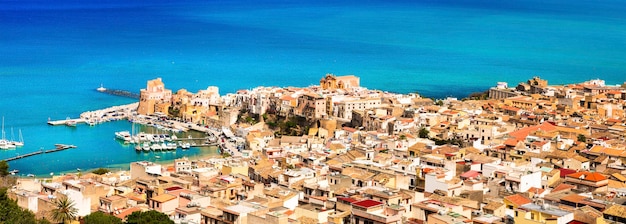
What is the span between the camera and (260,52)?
68.9 m

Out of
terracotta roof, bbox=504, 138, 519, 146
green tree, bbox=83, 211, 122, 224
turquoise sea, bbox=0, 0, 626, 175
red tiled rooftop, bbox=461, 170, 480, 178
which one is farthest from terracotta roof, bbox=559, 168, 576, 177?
turquoise sea, bbox=0, 0, 626, 175

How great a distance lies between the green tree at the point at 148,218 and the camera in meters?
16.1

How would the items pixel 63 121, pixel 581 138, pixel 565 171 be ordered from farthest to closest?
pixel 63 121
pixel 581 138
pixel 565 171

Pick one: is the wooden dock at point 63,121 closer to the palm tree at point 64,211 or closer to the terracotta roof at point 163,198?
the palm tree at point 64,211

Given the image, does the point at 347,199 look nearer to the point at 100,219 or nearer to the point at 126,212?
the point at 126,212

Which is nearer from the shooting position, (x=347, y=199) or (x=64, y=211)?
(x=347, y=199)

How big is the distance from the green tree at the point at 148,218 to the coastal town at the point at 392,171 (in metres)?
0.23

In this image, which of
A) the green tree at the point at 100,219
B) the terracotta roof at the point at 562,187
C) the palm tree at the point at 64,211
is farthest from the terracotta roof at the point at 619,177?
the palm tree at the point at 64,211

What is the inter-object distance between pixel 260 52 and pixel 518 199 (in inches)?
2057

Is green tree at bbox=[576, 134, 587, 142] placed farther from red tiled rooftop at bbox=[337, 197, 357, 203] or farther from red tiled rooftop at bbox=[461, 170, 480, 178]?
red tiled rooftop at bbox=[337, 197, 357, 203]

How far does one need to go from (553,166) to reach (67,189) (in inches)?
392

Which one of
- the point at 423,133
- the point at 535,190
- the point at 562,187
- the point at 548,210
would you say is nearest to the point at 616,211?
the point at 548,210

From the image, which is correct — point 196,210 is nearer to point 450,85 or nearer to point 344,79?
point 344,79

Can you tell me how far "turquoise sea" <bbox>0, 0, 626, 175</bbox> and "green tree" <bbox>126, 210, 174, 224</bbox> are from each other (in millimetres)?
12819
